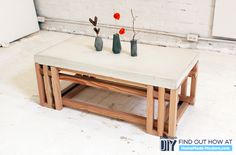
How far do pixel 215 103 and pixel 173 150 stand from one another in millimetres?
748

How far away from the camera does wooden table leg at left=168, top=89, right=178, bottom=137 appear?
7.11ft

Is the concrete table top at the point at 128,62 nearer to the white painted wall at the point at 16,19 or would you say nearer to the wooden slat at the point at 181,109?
the wooden slat at the point at 181,109

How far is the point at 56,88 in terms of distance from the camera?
2.63m

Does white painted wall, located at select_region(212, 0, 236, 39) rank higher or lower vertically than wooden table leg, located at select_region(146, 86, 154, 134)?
higher

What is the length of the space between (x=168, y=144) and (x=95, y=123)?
59 centimetres

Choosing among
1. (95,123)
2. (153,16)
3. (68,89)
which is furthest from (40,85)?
(153,16)

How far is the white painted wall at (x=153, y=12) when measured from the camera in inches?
149

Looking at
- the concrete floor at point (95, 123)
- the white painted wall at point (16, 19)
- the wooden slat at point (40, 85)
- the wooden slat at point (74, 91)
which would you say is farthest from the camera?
the white painted wall at point (16, 19)

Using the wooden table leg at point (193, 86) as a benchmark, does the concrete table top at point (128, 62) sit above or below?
above

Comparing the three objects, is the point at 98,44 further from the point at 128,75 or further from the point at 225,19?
the point at 225,19

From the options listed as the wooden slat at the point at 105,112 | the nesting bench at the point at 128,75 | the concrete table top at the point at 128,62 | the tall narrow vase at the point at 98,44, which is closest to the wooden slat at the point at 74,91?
the nesting bench at the point at 128,75

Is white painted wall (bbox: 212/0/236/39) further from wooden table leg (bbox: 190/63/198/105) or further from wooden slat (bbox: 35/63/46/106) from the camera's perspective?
wooden slat (bbox: 35/63/46/106)

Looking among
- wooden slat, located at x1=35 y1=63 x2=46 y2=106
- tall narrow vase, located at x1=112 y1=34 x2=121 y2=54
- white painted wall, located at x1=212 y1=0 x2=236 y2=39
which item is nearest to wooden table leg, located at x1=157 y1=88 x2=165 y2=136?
tall narrow vase, located at x1=112 y1=34 x2=121 y2=54

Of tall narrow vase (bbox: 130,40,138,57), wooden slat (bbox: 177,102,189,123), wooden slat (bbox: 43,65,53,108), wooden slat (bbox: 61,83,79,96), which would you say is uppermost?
tall narrow vase (bbox: 130,40,138,57)
